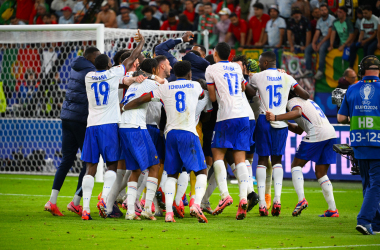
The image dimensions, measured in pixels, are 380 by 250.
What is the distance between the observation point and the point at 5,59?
1589 centimetres

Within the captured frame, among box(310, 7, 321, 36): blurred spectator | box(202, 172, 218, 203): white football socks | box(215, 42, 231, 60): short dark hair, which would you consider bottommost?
box(202, 172, 218, 203): white football socks

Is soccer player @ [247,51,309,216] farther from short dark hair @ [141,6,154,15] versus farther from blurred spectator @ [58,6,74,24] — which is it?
blurred spectator @ [58,6,74,24]

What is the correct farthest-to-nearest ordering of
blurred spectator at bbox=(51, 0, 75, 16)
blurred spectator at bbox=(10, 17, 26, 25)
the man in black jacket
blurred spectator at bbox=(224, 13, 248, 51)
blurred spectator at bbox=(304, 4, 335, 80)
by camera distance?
blurred spectator at bbox=(51, 0, 75, 16) < blurred spectator at bbox=(10, 17, 26, 25) < blurred spectator at bbox=(224, 13, 248, 51) < blurred spectator at bbox=(304, 4, 335, 80) < the man in black jacket

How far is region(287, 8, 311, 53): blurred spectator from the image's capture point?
15.6 meters

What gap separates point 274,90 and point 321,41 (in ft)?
24.7

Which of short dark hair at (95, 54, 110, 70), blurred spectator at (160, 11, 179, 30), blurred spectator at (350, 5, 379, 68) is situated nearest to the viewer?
short dark hair at (95, 54, 110, 70)

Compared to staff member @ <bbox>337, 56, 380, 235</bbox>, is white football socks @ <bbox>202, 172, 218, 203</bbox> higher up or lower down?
lower down

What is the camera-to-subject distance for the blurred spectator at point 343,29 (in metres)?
14.8

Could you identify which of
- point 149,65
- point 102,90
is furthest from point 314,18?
point 102,90

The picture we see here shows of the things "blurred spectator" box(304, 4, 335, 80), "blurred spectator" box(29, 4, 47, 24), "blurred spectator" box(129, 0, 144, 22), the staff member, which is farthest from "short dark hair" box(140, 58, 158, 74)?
"blurred spectator" box(29, 4, 47, 24)

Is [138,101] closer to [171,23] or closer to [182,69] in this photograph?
[182,69]

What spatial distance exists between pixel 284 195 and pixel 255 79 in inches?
137

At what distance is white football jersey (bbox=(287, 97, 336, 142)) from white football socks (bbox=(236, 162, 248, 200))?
1293 mm

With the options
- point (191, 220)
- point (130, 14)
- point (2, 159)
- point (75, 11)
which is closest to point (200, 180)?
point (191, 220)
